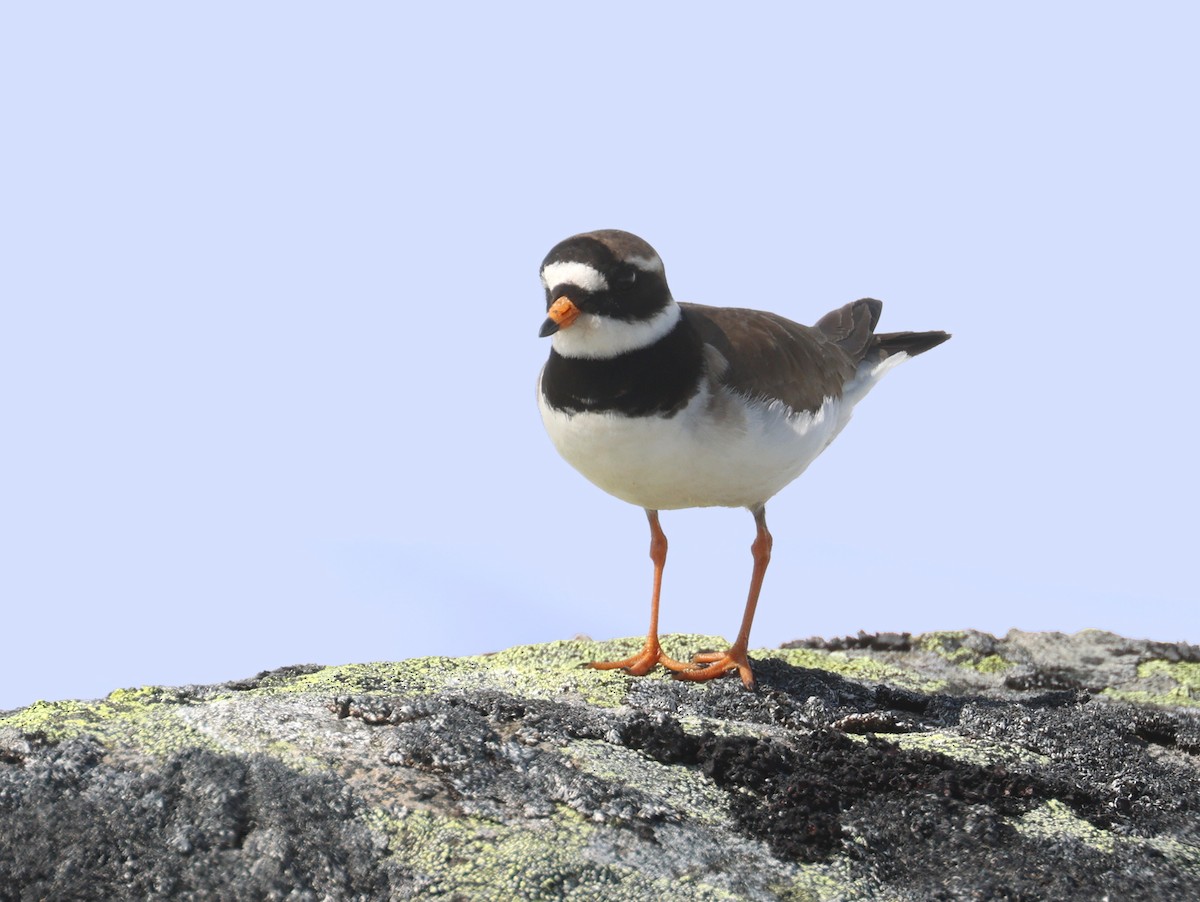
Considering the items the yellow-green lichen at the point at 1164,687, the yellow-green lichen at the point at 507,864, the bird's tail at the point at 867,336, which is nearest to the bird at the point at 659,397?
the bird's tail at the point at 867,336

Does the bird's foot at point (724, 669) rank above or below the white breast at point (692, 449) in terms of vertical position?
below

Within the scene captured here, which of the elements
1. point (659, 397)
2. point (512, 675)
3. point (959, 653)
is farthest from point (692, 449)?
point (959, 653)

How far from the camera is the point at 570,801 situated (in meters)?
3.83

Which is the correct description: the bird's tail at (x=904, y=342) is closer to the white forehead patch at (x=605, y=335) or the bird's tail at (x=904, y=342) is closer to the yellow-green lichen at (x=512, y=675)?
the yellow-green lichen at (x=512, y=675)

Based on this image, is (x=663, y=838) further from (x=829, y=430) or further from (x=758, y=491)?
(x=829, y=430)

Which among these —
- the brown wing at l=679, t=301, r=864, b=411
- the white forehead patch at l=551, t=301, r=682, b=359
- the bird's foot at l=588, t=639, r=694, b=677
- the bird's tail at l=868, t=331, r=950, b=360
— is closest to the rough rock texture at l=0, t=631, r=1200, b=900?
the bird's foot at l=588, t=639, r=694, b=677

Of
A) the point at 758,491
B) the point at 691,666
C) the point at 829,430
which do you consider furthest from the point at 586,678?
the point at 829,430

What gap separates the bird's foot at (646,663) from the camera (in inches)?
250

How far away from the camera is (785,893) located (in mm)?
3594

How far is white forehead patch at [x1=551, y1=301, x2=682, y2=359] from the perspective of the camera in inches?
231

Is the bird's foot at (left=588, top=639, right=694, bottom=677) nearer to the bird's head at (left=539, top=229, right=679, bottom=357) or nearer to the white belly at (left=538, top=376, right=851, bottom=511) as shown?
the white belly at (left=538, top=376, right=851, bottom=511)

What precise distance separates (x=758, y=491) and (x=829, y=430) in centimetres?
90

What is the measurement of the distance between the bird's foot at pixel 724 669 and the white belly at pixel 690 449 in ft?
2.76

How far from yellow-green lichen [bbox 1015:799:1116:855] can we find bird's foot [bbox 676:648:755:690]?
1689 millimetres
